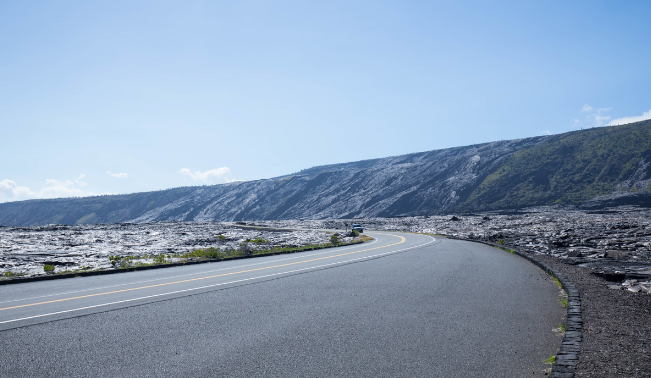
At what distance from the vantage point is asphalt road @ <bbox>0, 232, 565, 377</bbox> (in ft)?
15.3

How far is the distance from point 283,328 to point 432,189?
352ft

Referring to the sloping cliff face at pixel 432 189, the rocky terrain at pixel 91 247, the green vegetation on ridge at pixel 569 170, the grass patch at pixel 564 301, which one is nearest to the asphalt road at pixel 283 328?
the grass patch at pixel 564 301

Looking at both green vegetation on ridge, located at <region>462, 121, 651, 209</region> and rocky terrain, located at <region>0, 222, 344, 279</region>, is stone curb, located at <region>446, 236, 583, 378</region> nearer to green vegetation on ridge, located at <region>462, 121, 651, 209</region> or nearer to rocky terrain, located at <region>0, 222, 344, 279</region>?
rocky terrain, located at <region>0, 222, 344, 279</region>

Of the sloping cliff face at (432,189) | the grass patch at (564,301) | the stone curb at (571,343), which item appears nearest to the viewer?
the stone curb at (571,343)

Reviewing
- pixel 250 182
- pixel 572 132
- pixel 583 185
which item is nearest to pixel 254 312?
pixel 583 185

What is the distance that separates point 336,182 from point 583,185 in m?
75.3

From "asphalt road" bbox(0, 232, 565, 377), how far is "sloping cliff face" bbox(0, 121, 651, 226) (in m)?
75.9

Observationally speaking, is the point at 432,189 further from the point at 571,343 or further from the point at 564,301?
the point at 571,343

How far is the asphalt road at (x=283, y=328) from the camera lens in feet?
15.3

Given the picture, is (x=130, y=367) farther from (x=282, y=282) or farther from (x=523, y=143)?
(x=523, y=143)

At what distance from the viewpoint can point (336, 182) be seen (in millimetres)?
141500

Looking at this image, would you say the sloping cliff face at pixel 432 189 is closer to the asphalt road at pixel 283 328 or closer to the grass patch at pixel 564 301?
the grass patch at pixel 564 301

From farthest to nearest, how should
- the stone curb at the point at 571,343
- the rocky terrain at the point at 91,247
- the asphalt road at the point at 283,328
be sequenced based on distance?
the rocky terrain at the point at 91,247, the asphalt road at the point at 283,328, the stone curb at the point at 571,343

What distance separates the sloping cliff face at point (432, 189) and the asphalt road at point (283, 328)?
75.9 m
